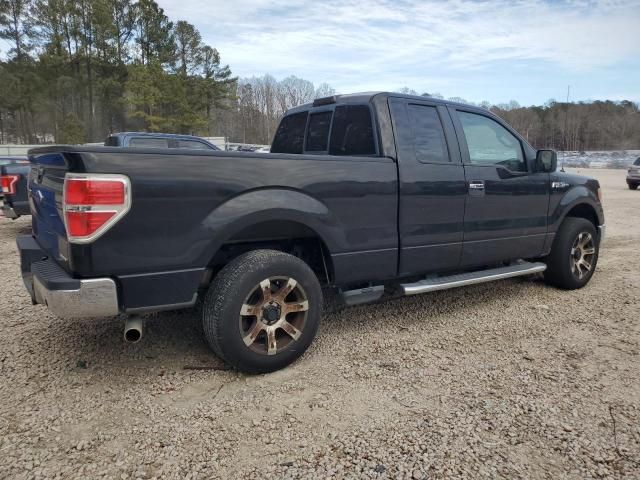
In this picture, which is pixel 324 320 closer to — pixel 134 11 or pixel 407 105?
pixel 407 105

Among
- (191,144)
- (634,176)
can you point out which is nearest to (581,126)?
(634,176)

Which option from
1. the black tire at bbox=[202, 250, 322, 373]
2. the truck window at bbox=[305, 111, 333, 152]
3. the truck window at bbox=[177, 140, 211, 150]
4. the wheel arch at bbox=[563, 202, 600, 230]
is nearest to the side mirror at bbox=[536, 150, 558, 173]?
the wheel arch at bbox=[563, 202, 600, 230]

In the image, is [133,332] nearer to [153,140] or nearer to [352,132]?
[352,132]

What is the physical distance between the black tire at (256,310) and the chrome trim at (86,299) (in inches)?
24.4

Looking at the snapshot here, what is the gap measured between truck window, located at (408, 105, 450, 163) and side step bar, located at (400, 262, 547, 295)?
103 centimetres

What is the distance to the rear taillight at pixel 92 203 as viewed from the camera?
2.56 metres

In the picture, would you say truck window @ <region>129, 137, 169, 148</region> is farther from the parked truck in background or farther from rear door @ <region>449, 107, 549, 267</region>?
rear door @ <region>449, 107, 549, 267</region>

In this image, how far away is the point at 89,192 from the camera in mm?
2564

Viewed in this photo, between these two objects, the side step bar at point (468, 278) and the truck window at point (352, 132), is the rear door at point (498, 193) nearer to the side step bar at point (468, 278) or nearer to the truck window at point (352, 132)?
the side step bar at point (468, 278)

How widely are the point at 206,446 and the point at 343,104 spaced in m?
2.97

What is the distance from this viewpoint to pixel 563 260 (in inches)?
201

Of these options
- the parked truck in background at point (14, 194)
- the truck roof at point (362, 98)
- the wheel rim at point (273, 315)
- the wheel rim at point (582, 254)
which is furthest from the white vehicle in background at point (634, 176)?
the parked truck in background at point (14, 194)

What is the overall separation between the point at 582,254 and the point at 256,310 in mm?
4001

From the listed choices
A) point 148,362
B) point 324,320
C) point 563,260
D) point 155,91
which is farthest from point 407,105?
point 155,91
